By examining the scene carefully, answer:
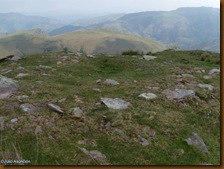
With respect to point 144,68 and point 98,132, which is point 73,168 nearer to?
point 98,132

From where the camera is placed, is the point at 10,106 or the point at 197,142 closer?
the point at 197,142

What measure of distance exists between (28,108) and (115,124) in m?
2.83

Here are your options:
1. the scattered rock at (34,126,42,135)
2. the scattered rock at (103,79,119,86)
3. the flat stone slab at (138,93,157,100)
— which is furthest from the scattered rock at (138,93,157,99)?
the scattered rock at (34,126,42,135)

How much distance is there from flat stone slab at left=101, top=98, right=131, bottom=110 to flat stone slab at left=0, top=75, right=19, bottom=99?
3.34m

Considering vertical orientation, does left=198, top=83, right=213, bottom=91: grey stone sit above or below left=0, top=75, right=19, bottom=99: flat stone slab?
below

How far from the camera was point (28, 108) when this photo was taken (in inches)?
362

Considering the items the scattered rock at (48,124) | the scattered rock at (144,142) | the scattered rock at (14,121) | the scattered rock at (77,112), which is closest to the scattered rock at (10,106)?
the scattered rock at (14,121)

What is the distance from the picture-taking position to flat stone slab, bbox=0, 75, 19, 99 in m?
10.4

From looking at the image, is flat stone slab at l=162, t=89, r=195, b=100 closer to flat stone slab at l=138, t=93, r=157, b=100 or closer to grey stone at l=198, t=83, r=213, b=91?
flat stone slab at l=138, t=93, r=157, b=100

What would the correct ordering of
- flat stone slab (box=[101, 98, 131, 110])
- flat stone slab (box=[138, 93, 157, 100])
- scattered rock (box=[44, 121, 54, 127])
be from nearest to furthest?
scattered rock (box=[44, 121, 54, 127]) → flat stone slab (box=[101, 98, 131, 110]) → flat stone slab (box=[138, 93, 157, 100])

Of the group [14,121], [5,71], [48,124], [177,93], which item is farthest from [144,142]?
[5,71]

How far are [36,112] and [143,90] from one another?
4.06 m

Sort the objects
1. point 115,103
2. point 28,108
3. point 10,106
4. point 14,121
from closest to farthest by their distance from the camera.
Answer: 1. point 14,121
2. point 28,108
3. point 10,106
4. point 115,103

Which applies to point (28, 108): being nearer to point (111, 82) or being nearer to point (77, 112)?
point (77, 112)
